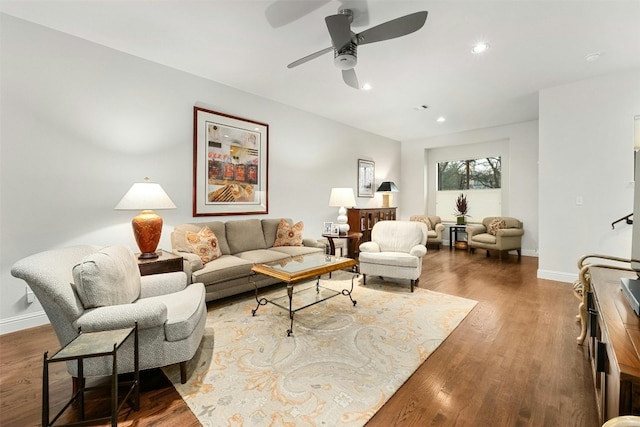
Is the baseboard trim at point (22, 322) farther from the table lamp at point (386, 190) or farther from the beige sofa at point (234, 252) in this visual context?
the table lamp at point (386, 190)

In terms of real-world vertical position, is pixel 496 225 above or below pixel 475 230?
above

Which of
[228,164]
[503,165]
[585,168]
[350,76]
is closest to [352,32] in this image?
[350,76]

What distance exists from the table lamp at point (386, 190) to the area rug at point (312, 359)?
3.84 m

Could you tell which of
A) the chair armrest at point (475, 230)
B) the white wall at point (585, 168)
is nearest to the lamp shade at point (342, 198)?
the white wall at point (585, 168)

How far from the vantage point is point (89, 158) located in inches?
116

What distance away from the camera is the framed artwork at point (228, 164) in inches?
149

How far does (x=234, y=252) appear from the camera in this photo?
382 centimetres

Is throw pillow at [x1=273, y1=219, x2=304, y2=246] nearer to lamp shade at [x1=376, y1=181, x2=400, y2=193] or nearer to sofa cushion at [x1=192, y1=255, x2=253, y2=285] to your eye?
sofa cushion at [x1=192, y1=255, x2=253, y2=285]

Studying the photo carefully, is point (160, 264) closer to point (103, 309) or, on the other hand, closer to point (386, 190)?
point (103, 309)

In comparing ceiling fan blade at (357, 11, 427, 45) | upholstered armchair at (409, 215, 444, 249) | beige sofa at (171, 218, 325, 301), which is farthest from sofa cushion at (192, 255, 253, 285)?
upholstered armchair at (409, 215, 444, 249)

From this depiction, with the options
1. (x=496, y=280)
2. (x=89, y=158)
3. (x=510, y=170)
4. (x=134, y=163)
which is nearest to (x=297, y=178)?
(x=134, y=163)

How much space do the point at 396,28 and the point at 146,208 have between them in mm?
2775

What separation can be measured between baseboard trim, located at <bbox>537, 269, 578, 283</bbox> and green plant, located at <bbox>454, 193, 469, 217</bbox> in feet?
9.42

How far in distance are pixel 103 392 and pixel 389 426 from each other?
69.0 inches
